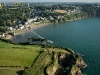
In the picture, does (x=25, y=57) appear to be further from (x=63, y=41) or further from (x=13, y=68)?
(x=63, y=41)

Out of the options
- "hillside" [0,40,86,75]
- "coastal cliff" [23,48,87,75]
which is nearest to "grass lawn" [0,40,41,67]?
"hillside" [0,40,86,75]

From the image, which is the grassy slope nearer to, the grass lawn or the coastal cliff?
the grass lawn

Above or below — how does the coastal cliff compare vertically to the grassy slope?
below

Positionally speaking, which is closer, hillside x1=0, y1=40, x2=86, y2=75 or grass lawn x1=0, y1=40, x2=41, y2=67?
hillside x1=0, y1=40, x2=86, y2=75

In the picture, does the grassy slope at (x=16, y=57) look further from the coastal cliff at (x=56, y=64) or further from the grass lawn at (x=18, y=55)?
the coastal cliff at (x=56, y=64)

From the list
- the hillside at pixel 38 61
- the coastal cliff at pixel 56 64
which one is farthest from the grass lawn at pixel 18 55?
the coastal cliff at pixel 56 64

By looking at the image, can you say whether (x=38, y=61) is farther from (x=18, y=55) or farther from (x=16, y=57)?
(x=18, y=55)
